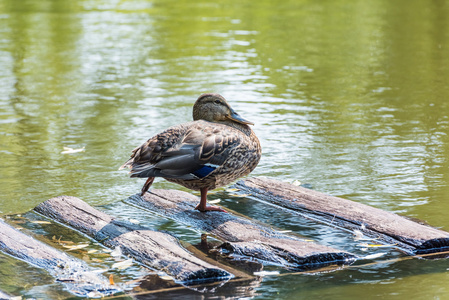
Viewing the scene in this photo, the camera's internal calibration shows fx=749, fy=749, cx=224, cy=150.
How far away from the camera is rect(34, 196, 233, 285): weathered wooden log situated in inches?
226

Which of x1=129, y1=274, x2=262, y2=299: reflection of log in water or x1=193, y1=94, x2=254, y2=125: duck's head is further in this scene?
x1=193, y1=94, x2=254, y2=125: duck's head

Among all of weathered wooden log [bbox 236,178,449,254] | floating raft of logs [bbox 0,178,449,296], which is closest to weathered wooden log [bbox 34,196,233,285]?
floating raft of logs [bbox 0,178,449,296]

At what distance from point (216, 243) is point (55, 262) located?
1470 mm

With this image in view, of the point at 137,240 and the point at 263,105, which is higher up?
the point at 137,240

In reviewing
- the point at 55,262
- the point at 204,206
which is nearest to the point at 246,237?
the point at 204,206

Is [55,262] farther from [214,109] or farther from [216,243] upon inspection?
[214,109]

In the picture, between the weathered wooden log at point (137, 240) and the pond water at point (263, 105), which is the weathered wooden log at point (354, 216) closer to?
the pond water at point (263, 105)

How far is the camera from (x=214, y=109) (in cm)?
750

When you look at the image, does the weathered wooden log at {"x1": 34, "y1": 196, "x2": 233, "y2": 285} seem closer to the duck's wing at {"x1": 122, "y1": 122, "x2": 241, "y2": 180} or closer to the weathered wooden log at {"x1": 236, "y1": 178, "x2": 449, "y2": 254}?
the duck's wing at {"x1": 122, "y1": 122, "x2": 241, "y2": 180}

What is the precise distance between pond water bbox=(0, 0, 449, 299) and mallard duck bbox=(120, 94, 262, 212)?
0.56 metres

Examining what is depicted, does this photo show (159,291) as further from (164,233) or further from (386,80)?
(386,80)

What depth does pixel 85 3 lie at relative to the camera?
31.1 metres

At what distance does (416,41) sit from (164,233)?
15.6m

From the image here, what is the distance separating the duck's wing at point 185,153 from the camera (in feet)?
22.2
